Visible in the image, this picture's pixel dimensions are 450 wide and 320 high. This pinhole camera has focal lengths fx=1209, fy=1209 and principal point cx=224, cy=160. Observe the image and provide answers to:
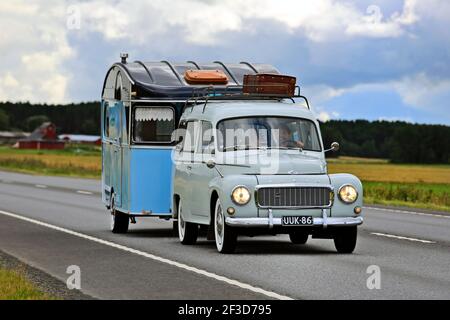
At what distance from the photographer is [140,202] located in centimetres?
1992

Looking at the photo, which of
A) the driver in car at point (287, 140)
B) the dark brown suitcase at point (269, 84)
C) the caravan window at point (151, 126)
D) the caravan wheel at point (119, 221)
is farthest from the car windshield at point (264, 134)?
the caravan wheel at point (119, 221)

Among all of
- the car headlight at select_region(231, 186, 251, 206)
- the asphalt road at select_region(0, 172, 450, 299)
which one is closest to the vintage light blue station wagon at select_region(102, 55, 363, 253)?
the car headlight at select_region(231, 186, 251, 206)

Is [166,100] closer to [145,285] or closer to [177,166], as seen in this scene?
[177,166]

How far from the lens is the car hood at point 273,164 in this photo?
16578 mm

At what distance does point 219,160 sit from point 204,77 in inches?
143

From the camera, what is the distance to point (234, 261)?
49.9 feet

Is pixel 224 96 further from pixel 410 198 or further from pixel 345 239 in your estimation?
pixel 410 198

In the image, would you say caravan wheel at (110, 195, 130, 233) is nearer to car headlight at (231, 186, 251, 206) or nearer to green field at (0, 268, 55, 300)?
car headlight at (231, 186, 251, 206)

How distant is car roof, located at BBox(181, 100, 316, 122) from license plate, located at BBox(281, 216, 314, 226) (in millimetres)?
2329

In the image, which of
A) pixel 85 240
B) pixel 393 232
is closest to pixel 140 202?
pixel 85 240

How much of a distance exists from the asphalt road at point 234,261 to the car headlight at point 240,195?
75 cm

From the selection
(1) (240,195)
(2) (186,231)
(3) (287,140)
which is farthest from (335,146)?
(2) (186,231)

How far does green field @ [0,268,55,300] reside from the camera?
37.6 ft

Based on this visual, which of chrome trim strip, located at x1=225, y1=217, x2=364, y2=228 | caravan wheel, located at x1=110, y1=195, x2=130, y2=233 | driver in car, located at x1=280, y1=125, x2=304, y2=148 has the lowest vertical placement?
caravan wheel, located at x1=110, y1=195, x2=130, y2=233
